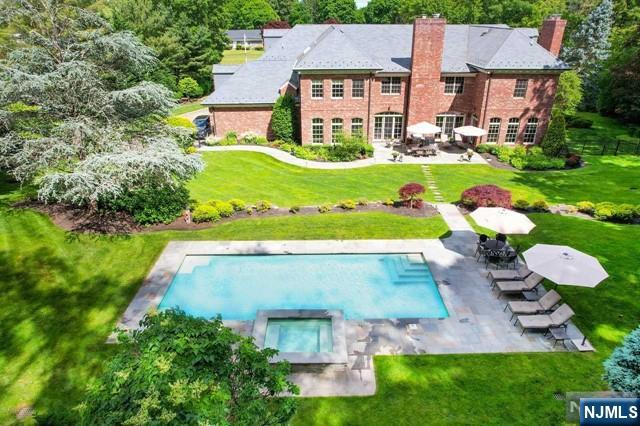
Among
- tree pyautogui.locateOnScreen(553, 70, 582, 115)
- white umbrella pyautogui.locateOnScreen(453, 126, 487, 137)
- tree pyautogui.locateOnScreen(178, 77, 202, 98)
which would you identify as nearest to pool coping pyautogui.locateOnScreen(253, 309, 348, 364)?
white umbrella pyautogui.locateOnScreen(453, 126, 487, 137)

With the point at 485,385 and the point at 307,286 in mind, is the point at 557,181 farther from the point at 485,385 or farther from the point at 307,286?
the point at 485,385

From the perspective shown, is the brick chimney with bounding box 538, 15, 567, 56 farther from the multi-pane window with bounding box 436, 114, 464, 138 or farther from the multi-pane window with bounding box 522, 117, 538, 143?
the multi-pane window with bounding box 436, 114, 464, 138

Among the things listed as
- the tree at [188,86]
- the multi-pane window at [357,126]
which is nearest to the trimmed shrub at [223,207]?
the multi-pane window at [357,126]

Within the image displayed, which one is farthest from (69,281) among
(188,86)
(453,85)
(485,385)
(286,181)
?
(188,86)

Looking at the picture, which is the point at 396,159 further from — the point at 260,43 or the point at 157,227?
the point at 260,43

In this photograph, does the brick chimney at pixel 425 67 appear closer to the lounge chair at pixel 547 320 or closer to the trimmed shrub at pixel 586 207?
the trimmed shrub at pixel 586 207

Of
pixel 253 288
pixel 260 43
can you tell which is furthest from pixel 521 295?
pixel 260 43
